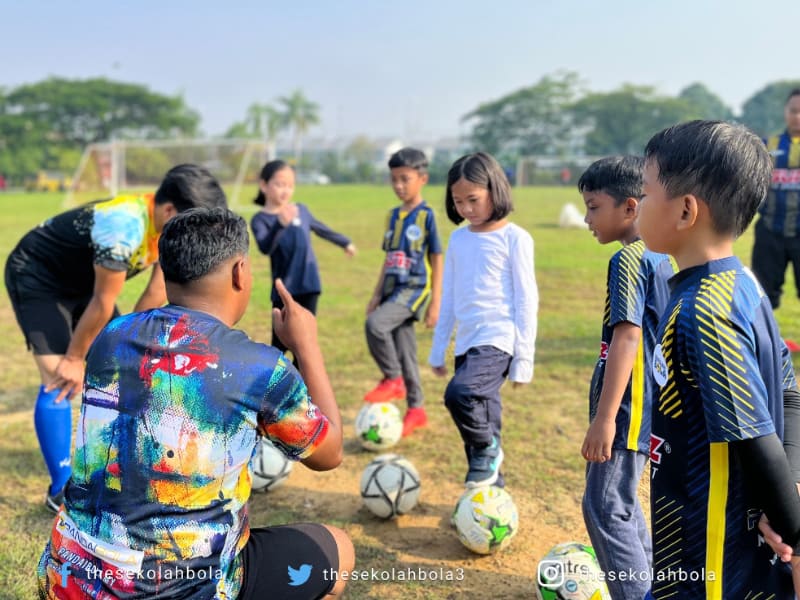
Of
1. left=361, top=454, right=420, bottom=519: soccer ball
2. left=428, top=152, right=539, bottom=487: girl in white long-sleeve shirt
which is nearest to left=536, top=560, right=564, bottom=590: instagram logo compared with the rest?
left=428, top=152, right=539, bottom=487: girl in white long-sleeve shirt

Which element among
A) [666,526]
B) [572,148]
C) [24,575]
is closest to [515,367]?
[666,526]

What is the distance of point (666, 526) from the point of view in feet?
5.84

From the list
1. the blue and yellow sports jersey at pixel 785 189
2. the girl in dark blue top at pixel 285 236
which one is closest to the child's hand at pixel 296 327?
the girl in dark blue top at pixel 285 236

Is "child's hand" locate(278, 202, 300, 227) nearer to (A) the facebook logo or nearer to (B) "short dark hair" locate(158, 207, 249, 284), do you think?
(B) "short dark hair" locate(158, 207, 249, 284)

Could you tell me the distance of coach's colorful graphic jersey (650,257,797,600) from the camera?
1.57 metres

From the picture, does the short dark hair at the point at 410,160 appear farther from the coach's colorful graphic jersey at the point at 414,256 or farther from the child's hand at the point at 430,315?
the child's hand at the point at 430,315

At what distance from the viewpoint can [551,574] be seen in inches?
117

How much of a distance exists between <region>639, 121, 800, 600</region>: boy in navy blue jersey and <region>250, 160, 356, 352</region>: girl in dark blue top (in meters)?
4.18

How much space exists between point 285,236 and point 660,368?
434 cm

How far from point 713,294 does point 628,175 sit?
1.20 metres

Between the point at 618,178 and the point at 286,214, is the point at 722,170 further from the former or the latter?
the point at 286,214

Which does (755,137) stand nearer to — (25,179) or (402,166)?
(402,166)

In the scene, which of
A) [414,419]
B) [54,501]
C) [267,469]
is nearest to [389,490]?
[267,469]

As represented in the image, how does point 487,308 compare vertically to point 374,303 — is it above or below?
above
